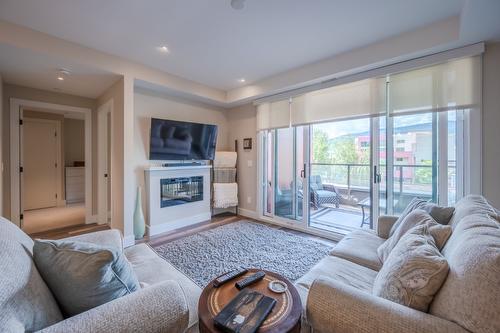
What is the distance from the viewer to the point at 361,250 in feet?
5.82

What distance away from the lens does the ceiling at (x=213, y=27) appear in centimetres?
194

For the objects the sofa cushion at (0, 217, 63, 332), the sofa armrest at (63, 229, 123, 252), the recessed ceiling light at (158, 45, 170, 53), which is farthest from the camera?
the recessed ceiling light at (158, 45, 170, 53)

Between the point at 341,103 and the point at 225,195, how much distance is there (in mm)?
2660

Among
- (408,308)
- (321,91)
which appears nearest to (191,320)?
(408,308)

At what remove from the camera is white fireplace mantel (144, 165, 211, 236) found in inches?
138

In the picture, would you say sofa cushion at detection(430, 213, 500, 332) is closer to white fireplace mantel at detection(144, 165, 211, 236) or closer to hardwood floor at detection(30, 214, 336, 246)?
hardwood floor at detection(30, 214, 336, 246)

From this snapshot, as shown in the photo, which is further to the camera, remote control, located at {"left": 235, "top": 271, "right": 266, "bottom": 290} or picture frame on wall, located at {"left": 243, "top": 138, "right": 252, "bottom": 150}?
picture frame on wall, located at {"left": 243, "top": 138, "right": 252, "bottom": 150}

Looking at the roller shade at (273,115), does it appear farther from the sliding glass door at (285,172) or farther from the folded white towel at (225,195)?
the folded white towel at (225,195)

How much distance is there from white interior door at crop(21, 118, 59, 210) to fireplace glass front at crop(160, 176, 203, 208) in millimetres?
3669

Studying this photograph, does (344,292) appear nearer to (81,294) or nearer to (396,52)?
(81,294)

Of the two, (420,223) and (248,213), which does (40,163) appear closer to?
(248,213)

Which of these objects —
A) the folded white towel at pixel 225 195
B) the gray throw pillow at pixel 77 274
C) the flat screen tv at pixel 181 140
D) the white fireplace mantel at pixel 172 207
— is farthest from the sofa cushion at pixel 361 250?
the flat screen tv at pixel 181 140

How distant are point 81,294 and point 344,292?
1123 millimetres

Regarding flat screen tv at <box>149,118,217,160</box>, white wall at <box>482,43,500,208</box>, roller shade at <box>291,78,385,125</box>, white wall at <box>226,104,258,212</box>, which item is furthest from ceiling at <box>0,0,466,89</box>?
white wall at <box>226,104,258,212</box>
